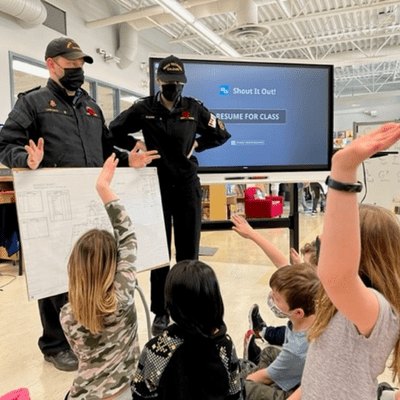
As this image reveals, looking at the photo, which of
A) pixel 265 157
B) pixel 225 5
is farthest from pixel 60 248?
pixel 225 5

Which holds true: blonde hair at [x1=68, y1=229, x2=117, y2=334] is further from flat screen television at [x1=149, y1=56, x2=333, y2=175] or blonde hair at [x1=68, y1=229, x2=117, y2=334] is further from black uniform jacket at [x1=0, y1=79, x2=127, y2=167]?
flat screen television at [x1=149, y1=56, x2=333, y2=175]

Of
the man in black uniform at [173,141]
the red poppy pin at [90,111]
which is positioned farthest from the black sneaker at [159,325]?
the red poppy pin at [90,111]

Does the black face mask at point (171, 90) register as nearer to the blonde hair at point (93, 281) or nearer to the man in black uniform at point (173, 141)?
the man in black uniform at point (173, 141)

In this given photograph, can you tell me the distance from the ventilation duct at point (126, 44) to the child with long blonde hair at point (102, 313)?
27.5 ft

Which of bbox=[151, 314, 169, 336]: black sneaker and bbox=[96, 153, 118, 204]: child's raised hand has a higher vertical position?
bbox=[96, 153, 118, 204]: child's raised hand

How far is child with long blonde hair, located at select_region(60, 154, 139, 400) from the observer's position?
4.41 ft

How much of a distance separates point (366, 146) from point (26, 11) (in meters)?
6.79

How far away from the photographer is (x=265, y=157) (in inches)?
125

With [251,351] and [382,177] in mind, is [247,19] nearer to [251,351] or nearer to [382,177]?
[382,177]

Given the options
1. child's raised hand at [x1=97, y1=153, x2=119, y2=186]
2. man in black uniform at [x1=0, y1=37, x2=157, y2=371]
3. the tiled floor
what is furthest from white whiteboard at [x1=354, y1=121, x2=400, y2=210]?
child's raised hand at [x1=97, y1=153, x2=119, y2=186]

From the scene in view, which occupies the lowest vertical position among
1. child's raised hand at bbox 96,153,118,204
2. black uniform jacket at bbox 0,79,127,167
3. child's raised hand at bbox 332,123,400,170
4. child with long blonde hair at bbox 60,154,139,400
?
child with long blonde hair at bbox 60,154,139,400

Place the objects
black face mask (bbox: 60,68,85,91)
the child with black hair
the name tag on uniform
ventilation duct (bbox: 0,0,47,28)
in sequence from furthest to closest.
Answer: ventilation duct (bbox: 0,0,47,28)
the name tag on uniform
black face mask (bbox: 60,68,85,91)
the child with black hair

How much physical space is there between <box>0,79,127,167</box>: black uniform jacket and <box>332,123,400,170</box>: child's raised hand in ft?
5.52

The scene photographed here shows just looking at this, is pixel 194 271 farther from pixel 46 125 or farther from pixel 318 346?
pixel 46 125
